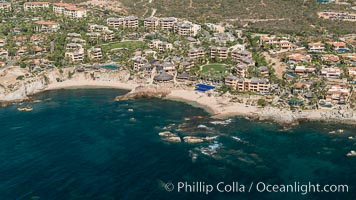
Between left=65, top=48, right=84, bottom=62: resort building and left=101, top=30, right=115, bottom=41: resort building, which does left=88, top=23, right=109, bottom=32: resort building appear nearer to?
left=101, top=30, right=115, bottom=41: resort building

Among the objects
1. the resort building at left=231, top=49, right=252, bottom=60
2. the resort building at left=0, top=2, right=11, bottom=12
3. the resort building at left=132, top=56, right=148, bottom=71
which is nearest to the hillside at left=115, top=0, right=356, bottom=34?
the resort building at left=231, top=49, right=252, bottom=60

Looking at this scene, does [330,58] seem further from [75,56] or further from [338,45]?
[75,56]

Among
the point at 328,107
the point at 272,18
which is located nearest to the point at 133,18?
the point at 272,18

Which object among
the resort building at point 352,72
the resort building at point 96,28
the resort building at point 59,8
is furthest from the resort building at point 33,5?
the resort building at point 352,72

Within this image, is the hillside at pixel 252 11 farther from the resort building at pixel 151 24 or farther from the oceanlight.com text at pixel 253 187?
the oceanlight.com text at pixel 253 187

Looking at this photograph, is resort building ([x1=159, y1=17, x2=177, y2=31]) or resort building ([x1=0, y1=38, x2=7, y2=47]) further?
resort building ([x1=159, y1=17, x2=177, y2=31])

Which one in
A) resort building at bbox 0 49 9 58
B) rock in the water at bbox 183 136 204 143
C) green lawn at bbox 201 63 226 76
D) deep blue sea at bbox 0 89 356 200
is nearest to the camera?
deep blue sea at bbox 0 89 356 200
